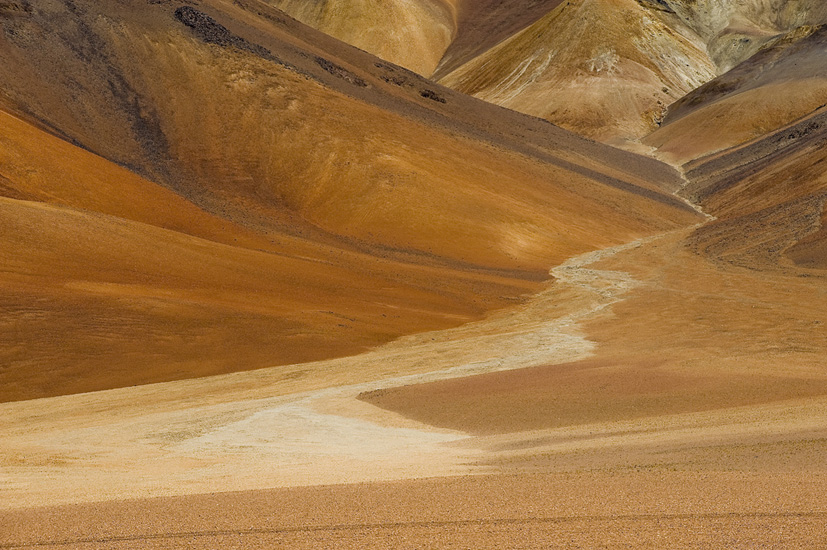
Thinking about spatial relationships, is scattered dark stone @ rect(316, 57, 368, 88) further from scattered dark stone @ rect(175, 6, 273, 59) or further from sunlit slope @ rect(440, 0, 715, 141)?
sunlit slope @ rect(440, 0, 715, 141)

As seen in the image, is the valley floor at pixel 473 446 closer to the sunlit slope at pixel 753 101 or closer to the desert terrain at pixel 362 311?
the desert terrain at pixel 362 311

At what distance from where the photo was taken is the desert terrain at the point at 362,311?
7695 mm

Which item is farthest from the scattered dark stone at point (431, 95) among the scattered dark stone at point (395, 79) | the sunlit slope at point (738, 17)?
the sunlit slope at point (738, 17)

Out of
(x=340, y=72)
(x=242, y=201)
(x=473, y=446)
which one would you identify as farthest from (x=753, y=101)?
(x=473, y=446)

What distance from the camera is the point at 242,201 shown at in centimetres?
4053

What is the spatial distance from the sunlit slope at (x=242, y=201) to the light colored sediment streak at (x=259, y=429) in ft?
5.61

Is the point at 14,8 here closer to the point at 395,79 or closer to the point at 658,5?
the point at 395,79

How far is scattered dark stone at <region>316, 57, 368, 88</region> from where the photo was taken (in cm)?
5941

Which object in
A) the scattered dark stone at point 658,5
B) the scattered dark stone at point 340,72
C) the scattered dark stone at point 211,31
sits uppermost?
the scattered dark stone at point 658,5

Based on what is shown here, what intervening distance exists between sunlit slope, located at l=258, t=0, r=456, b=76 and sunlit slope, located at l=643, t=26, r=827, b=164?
5244cm

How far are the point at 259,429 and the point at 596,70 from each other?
10825 centimetres

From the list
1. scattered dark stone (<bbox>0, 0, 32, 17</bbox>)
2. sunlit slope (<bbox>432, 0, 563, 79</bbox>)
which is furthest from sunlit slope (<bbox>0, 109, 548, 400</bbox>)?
sunlit slope (<bbox>432, 0, 563, 79</bbox>)

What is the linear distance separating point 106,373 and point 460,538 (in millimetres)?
15249


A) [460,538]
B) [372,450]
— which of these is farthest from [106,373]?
[460,538]
